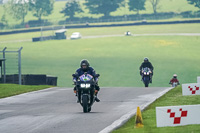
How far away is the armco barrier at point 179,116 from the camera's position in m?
11.5

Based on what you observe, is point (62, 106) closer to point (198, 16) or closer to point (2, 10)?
point (198, 16)

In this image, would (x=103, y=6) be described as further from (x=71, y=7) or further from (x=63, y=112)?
(x=63, y=112)

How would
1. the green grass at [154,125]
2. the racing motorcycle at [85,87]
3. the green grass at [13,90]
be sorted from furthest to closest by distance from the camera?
the green grass at [13,90] → the racing motorcycle at [85,87] → the green grass at [154,125]

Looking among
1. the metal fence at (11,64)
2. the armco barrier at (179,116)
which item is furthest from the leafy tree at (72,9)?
the armco barrier at (179,116)

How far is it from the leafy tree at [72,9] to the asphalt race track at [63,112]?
124411 millimetres

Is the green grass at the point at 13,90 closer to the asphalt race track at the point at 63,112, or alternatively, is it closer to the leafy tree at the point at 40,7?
the asphalt race track at the point at 63,112

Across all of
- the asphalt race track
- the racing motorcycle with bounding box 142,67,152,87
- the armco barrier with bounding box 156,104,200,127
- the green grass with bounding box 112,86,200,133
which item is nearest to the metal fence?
the racing motorcycle with bounding box 142,67,152,87

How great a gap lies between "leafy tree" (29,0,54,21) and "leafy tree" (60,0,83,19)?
10.4 meters

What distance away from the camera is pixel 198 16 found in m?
118

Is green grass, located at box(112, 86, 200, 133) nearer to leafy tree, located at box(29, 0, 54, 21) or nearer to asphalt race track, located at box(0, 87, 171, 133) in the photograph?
asphalt race track, located at box(0, 87, 171, 133)

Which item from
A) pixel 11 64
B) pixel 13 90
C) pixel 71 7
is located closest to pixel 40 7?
pixel 71 7

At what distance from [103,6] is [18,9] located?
100 ft

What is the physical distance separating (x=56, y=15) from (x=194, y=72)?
4576 inches

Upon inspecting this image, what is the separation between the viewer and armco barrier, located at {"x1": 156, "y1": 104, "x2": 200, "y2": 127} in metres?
11.5
